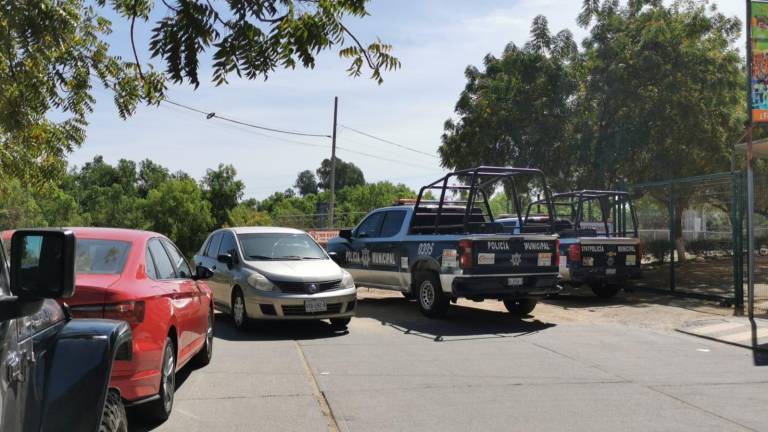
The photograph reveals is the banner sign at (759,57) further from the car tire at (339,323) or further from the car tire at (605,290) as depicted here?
the car tire at (339,323)

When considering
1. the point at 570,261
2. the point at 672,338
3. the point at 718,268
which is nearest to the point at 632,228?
the point at 718,268

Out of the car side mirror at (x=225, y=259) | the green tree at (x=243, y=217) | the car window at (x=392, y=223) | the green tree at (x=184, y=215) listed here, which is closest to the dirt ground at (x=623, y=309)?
the car window at (x=392, y=223)

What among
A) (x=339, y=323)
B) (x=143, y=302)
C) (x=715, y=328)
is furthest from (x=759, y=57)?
(x=143, y=302)

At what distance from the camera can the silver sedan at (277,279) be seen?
10.2 metres

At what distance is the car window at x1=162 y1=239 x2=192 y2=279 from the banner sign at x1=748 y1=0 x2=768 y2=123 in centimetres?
944

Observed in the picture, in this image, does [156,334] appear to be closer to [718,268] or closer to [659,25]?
[718,268]

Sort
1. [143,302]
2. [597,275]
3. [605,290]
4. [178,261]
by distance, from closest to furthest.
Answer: [143,302] < [178,261] < [597,275] < [605,290]

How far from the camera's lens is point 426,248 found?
40.2 feet

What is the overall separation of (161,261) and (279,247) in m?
4.85

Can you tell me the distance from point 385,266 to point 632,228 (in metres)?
7.74

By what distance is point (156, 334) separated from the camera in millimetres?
5574

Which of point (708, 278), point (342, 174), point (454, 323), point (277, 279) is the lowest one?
point (454, 323)

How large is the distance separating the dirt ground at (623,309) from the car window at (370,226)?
1715 mm

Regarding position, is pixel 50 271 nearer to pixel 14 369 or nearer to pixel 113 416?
pixel 14 369
